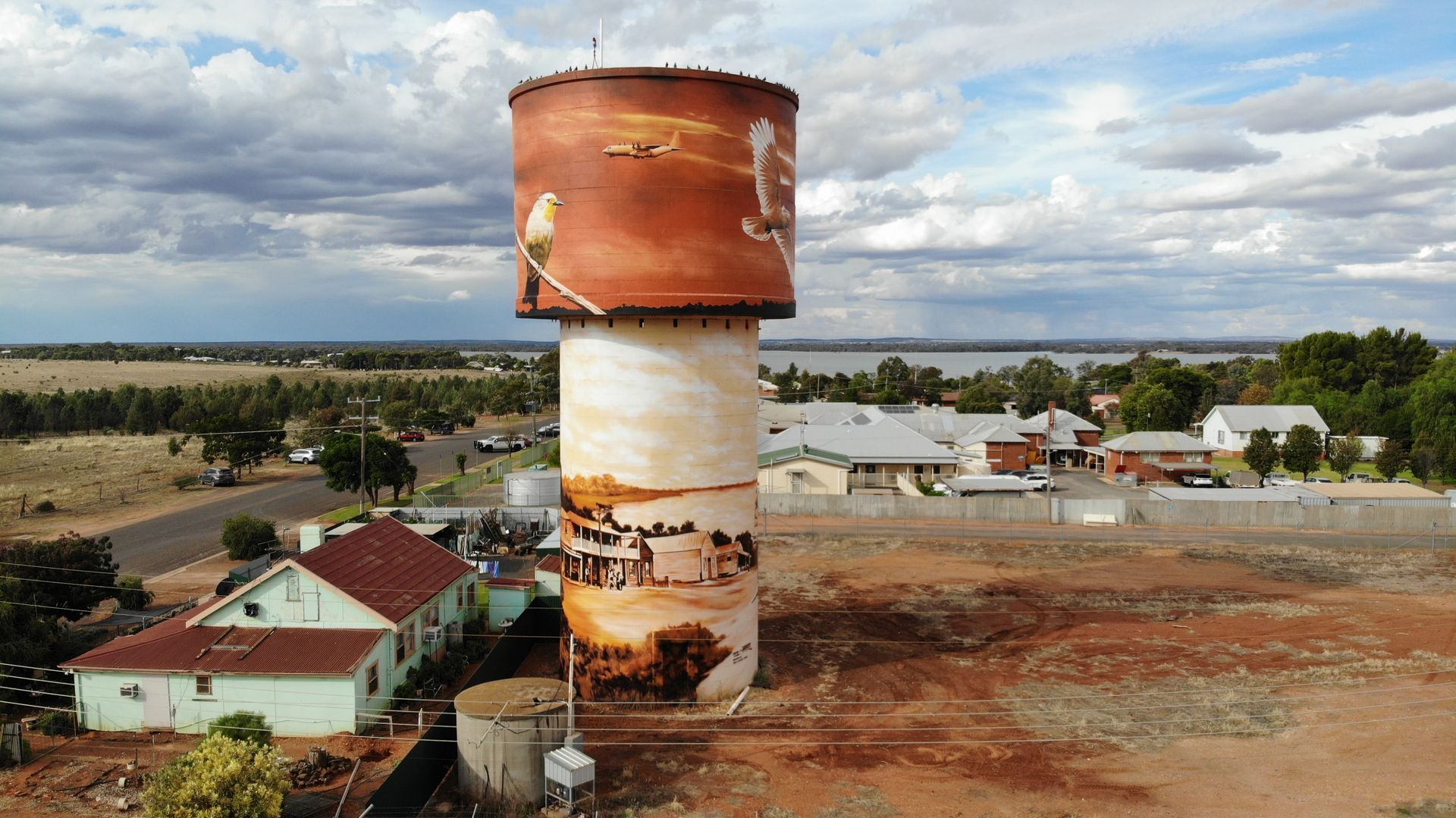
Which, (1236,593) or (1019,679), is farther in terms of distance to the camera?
(1236,593)

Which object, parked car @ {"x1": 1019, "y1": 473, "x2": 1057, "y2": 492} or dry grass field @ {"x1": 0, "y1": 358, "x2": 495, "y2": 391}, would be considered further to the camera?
dry grass field @ {"x1": 0, "y1": 358, "x2": 495, "y2": 391}

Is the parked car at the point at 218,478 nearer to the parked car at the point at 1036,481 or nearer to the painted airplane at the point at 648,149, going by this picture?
the painted airplane at the point at 648,149

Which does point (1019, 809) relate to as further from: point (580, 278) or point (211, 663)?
point (211, 663)

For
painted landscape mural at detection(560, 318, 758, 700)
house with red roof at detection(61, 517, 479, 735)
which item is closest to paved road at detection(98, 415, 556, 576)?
house with red roof at detection(61, 517, 479, 735)

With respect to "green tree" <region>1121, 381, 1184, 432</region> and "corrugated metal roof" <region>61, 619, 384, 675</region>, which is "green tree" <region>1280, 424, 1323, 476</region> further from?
"corrugated metal roof" <region>61, 619, 384, 675</region>

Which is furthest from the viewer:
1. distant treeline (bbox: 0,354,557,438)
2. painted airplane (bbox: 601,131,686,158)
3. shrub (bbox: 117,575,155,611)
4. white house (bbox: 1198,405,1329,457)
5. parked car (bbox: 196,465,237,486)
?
distant treeline (bbox: 0,354,557,438)

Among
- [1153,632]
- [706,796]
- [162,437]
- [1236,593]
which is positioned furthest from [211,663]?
[162,437]

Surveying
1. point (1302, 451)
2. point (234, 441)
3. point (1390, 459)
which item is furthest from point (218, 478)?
point (1390, 459)
